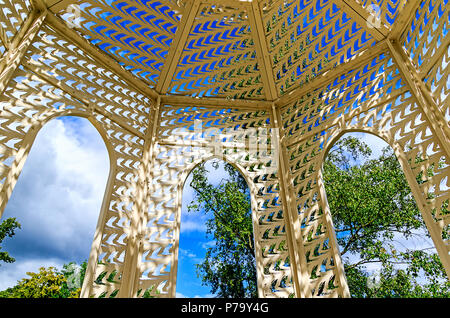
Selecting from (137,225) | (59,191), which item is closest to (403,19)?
(137,225)

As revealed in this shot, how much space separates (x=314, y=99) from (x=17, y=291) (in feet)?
33.4

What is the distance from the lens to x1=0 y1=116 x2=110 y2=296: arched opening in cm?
364

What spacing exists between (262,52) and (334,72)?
1094 mm

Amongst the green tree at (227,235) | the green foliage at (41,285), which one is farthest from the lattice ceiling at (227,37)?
the green foliage at (41,285)

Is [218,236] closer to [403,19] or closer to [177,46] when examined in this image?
[177,46]

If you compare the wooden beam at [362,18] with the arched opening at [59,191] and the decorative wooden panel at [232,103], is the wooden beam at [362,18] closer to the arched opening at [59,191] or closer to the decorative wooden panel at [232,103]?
the decorative wooden panel at [232,103]

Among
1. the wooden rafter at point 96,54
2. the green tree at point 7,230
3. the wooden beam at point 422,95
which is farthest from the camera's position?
the green tree at point 7,230

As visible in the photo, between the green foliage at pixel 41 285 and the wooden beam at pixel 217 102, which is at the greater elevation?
the wooden beam at pixel 217 102

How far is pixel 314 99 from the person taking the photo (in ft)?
12.6

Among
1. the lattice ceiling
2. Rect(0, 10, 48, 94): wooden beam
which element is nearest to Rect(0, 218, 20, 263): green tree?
the lattice ceiling

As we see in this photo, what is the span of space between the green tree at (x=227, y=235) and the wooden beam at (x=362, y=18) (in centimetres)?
641

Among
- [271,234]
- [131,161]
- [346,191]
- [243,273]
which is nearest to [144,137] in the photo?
[131,161]

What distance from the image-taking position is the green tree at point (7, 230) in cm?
1022

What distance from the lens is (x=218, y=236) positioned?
356 inches
